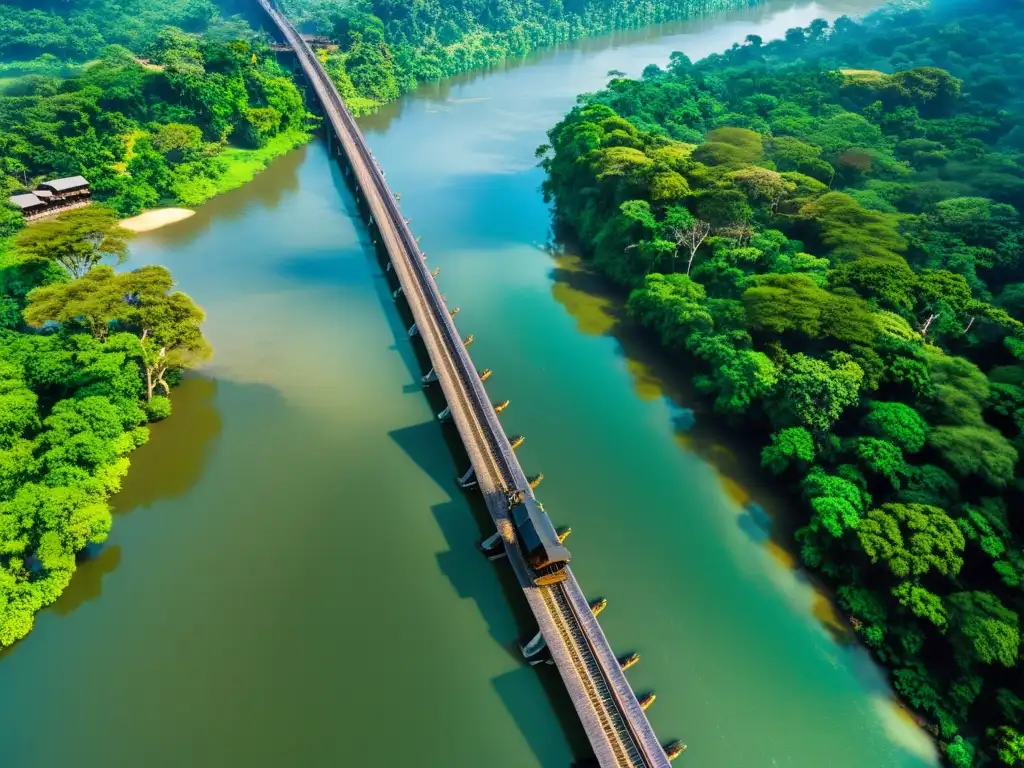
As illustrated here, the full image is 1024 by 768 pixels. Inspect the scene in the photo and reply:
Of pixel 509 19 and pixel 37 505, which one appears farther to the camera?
pixel 509 19

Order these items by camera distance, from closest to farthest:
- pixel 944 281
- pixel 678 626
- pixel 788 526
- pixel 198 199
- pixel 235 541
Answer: pixel 678 626 → pixel 235 541 → pixel 788 526 → pixel 944 281 → pixel 198 199

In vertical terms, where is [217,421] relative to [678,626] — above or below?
above

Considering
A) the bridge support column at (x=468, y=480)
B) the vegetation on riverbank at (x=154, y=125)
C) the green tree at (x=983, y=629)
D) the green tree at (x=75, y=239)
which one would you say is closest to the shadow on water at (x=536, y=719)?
the bridge support column at (x=468, y=480)

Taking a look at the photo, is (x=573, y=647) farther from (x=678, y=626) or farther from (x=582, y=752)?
(x=678, y=626)

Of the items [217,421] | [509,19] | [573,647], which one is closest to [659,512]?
[573,647]

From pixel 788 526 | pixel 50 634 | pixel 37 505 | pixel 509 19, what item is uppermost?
pixel 509 19

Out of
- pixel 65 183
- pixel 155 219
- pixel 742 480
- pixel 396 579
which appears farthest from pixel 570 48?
pixel 396 579

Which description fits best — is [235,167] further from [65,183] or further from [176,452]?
[176,452]
